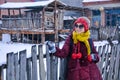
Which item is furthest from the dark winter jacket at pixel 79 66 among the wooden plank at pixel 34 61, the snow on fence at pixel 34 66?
the wooden plank at pixel 34 61

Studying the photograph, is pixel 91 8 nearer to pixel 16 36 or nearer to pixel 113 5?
pixel 113 5

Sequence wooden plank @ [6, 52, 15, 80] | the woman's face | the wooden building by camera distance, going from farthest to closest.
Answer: the wooden building → the woman's face → wooden plank @ [6, 52, 15, 80]

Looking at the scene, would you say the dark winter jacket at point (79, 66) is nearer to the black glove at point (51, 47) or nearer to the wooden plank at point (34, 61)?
the black glove at point (51, 47)

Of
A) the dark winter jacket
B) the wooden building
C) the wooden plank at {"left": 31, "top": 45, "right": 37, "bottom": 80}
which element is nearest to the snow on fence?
the wooden plank at {"left": 31, "top": 45, "right": 37, "bottom": 80}

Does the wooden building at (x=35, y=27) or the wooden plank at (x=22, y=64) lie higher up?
the wooden plank at (x=22, y=64)

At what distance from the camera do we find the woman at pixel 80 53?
425cm

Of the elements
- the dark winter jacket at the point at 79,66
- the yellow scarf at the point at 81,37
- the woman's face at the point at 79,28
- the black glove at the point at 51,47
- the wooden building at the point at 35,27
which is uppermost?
the woman's face at the point at 79,28

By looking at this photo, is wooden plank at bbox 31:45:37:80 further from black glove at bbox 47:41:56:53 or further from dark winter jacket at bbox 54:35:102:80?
dark winter jacket at bbox 54:35:102:80

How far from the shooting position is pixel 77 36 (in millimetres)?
4258

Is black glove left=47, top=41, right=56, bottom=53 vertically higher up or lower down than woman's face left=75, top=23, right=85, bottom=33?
lower down

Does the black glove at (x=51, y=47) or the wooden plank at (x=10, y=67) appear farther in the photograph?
the black glove at (x=51, y=47)

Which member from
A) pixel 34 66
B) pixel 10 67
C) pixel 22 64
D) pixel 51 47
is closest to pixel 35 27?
pixel 51 47

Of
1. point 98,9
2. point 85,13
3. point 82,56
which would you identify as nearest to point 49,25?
point 85,13

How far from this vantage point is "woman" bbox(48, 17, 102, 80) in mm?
4254
